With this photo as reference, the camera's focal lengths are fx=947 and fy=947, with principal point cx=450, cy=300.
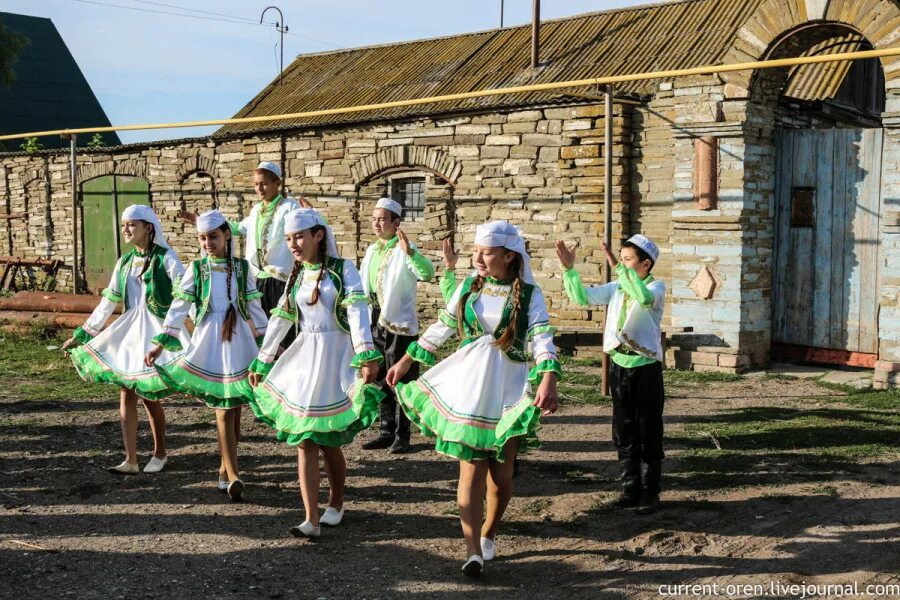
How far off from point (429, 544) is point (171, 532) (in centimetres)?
141

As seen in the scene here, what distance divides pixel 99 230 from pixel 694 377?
12.2 meters

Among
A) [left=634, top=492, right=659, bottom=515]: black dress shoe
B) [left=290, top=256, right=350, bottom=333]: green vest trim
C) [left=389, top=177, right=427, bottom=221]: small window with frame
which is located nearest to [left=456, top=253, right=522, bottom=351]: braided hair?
[left=290, top=256, right=350, bottom=333]: green vest trim

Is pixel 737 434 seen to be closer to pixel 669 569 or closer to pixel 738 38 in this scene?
pixel 669 569

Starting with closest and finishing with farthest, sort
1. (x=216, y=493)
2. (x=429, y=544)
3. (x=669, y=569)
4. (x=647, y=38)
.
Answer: (x=669, y=569), (x=429, y=544), (x=216, y=493), (x=647, y=38)

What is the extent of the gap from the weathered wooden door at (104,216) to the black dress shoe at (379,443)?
11221mm

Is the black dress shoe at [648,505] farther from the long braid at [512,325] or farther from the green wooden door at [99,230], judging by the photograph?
the green wooden door at [99,230]

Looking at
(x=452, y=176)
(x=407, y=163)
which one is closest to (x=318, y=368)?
(x=452, y=176)

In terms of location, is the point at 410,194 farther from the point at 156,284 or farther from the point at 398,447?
the point at 156,284

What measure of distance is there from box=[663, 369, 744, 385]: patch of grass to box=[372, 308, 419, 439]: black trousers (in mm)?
3300

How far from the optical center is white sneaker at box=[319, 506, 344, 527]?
519 cm

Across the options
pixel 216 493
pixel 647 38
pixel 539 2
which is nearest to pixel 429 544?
pixel 216 493

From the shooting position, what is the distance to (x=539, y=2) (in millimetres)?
12875

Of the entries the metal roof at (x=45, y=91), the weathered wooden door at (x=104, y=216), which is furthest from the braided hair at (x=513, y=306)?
the metal roof at (x=45, y=91)

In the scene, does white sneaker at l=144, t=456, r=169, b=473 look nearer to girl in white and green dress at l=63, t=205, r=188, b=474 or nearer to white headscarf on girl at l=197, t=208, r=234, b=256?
girl in white and green dress at l=63, t=205, r=188, b=474
